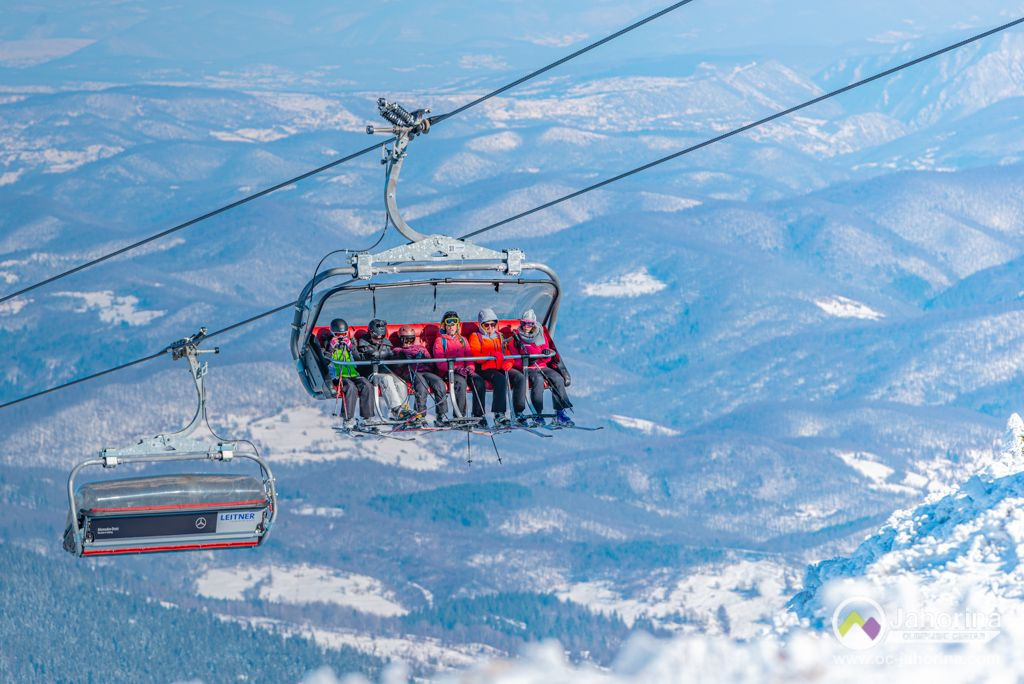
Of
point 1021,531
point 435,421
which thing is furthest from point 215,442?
point 1021,531

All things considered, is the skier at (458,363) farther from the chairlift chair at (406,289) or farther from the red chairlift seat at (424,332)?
the chairlift chair at (406,289)

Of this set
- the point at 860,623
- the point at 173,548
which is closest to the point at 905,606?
the point at 860,623

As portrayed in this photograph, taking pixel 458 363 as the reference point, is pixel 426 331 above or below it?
above

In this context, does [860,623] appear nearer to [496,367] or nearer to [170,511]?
[496,367]

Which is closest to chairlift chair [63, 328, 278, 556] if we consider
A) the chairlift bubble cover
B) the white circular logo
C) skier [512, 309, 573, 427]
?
the chairlift bubble cover

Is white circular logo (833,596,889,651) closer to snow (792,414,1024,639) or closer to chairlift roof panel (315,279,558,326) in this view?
snow (792,414,1024,639)

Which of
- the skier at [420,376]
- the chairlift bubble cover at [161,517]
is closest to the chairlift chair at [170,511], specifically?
the chairlift bubble cover at [161,517]

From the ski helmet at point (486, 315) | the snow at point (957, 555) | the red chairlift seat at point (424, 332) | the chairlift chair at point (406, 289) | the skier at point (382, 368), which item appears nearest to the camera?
the chairlift chair at point (406, 289)
